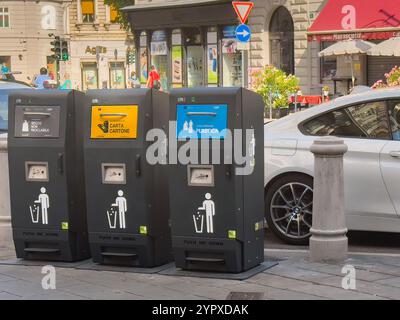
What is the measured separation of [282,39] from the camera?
32.0m

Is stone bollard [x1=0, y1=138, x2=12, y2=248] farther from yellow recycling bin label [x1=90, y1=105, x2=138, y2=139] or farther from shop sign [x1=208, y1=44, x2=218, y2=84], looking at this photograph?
shop sign [x1=208, y1=44, x2=218, y2=84]

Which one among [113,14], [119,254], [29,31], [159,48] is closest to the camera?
[119,254]

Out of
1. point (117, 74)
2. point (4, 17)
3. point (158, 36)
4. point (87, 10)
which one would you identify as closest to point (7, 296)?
point (158, 36)

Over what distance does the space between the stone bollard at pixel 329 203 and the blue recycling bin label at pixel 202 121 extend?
106cm

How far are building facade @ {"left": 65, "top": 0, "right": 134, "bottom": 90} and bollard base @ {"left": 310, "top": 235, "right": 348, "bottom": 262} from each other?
5844cm

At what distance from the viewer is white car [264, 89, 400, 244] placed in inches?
321

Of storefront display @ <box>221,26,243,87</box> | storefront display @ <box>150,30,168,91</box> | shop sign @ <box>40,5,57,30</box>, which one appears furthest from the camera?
shop sign @ <box>40,5,57,30</box>

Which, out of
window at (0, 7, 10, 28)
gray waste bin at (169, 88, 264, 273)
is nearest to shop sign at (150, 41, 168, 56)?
window at (0, 7, 10, 28)

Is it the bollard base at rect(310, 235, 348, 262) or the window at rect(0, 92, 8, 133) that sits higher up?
the window at rect(0, 92, 8, 133)

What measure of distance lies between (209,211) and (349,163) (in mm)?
1928

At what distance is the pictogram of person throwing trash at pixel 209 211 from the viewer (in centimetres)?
694

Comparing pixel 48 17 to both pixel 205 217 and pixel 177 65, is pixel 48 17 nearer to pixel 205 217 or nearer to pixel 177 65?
pixel 177 65

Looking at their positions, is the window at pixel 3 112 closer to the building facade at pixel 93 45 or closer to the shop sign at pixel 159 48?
the shop sign at pixel 159 48
